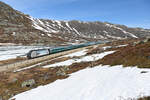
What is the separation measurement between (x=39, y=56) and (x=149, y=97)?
51.0 meters

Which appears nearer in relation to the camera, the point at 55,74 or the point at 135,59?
the point at 135,59

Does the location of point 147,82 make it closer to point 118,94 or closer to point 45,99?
point 118,94

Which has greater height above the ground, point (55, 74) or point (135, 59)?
point (135, 59)

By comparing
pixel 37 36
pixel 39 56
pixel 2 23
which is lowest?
pixel 39 56

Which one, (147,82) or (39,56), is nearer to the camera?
(147,82)

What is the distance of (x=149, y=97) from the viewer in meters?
8.42

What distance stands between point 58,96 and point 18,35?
132m

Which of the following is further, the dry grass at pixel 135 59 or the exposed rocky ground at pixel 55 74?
the exposed rocky ground at pixel 55 74

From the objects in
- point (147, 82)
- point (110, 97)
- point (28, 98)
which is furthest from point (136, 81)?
point (28, 98)

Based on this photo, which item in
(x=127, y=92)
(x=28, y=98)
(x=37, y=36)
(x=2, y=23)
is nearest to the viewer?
(x=127, y=92)

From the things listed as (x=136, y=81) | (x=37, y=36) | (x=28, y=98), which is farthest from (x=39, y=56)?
(x=37, y=36)

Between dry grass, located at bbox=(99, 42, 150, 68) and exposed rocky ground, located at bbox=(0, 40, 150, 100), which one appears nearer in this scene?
dry grass, located at bbox=(99, 42, 150, 68)

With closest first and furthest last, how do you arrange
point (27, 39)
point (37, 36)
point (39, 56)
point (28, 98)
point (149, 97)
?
point (149, 97) → point (28, 98) → point (39, 56) → point (27, 39) → point (37, 36)

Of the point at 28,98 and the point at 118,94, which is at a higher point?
the point at 118,94
